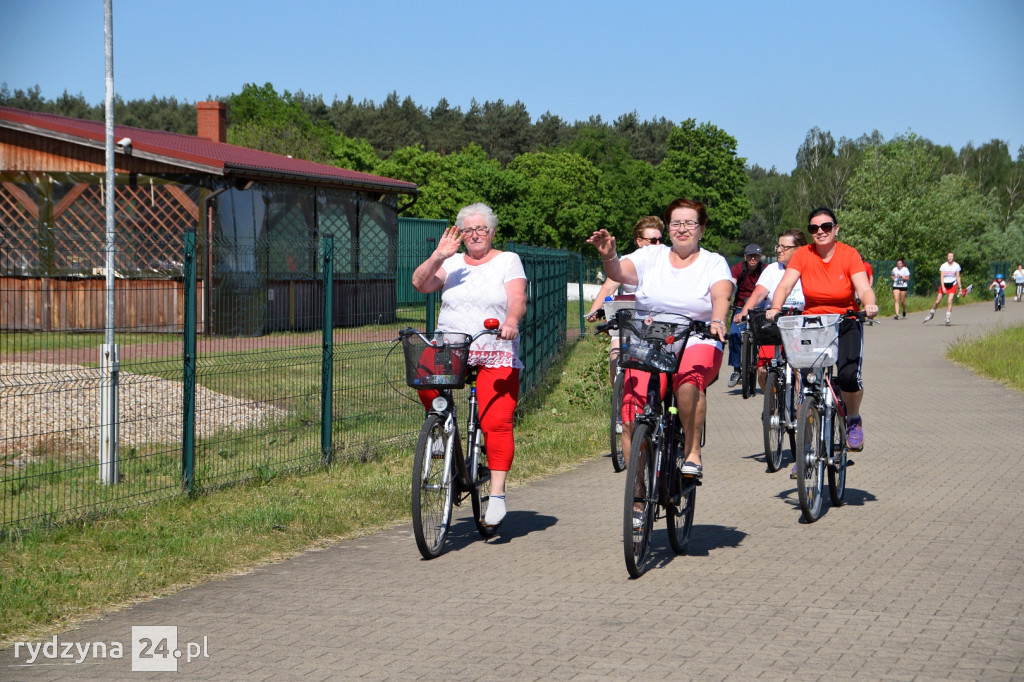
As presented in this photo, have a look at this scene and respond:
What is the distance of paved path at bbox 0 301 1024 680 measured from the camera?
186 inches

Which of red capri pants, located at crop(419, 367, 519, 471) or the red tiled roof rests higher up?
the red tiled roof

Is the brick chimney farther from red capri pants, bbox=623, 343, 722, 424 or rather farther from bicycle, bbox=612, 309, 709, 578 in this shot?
bicycle, bbox=612, 309, 709, 578

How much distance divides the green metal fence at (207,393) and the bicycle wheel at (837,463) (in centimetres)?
285

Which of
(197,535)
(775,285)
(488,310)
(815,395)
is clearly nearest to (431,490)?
(488,310)

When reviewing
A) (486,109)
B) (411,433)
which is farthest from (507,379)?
(486,109)

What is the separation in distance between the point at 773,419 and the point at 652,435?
12.1 feet

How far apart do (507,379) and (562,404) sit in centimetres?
743

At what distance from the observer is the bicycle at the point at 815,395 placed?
769 cm

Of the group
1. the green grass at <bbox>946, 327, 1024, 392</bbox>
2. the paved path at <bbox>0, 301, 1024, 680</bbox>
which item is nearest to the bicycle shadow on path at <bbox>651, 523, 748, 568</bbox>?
the paved path at <bbox>0, 301, 1024, 680</bbox>

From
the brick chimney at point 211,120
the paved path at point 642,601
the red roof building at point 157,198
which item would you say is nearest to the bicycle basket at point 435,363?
the paved path at point 642,601

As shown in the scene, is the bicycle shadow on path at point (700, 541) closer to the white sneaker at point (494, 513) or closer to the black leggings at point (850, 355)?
the white sneaker at point (494, 513)

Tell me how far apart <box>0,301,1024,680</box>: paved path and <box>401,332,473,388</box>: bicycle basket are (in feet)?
3.24

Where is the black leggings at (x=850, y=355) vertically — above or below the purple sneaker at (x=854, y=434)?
above

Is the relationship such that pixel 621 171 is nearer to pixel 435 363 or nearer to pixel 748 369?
pixel 748 369
